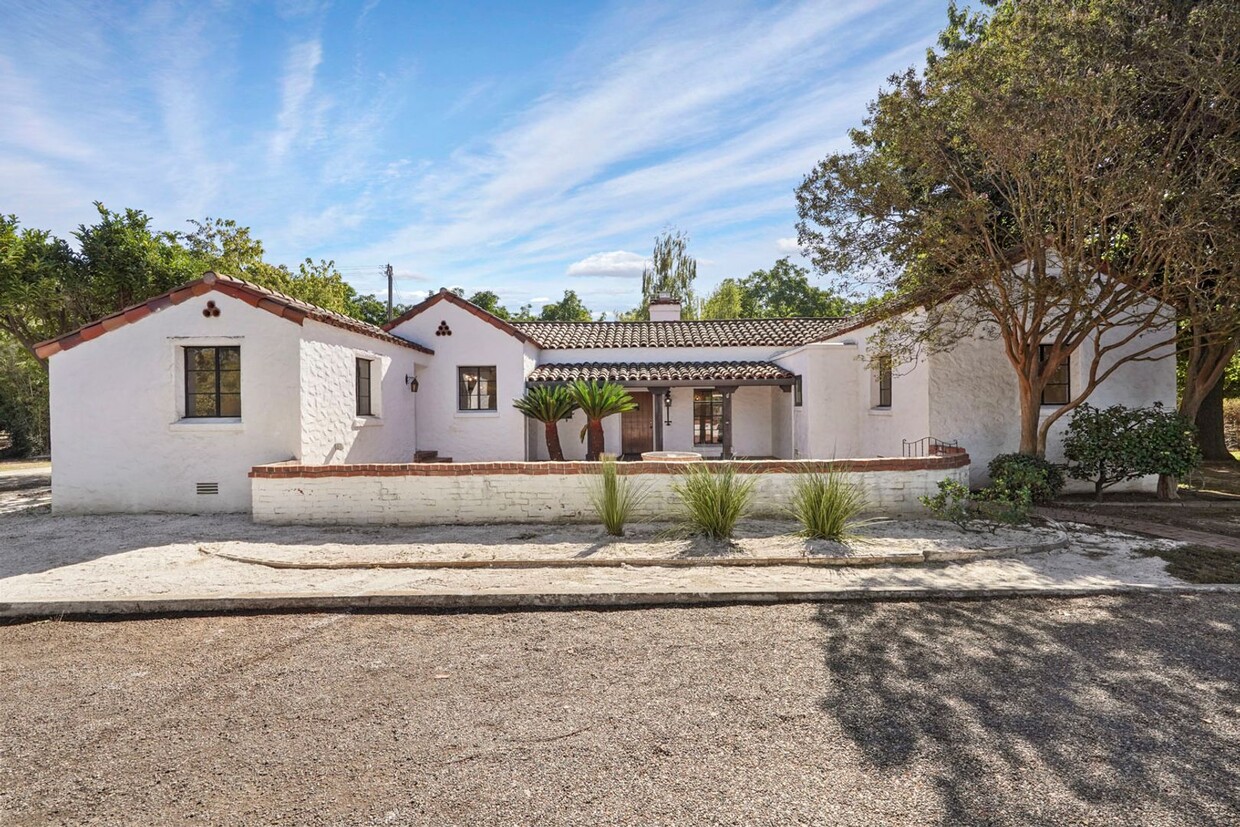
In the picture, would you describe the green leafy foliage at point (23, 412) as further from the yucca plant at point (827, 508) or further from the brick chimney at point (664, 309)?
Answer: the yucca plant at point (827, 508)

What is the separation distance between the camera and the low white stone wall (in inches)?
339

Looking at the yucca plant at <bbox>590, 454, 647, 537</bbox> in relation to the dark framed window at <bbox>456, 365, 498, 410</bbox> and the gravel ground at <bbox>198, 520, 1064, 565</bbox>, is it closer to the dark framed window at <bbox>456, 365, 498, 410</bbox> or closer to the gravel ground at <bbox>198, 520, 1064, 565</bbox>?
the gravel ground at <bbox>198, 520, 1064, 565</bbox>

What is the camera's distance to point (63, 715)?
357 centimetres

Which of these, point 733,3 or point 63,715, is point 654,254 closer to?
point 733,3

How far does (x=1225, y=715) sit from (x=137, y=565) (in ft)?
30.6

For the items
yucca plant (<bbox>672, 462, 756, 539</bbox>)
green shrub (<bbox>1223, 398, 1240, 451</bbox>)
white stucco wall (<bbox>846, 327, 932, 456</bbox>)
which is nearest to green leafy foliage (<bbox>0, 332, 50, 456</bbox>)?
yucca plant (<bbox>672, 462, 756, 539</bbox>)

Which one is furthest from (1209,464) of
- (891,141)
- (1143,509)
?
(891,141)

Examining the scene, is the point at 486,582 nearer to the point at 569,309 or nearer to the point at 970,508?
the point at 970,508

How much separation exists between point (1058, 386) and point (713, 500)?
28.8ft

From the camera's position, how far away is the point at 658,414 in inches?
691

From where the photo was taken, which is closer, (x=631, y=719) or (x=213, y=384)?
(x=631, y=719)

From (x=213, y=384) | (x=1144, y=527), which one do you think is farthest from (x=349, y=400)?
(x=1144, y=527)

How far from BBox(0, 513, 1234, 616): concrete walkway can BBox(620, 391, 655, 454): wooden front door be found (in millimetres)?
12529

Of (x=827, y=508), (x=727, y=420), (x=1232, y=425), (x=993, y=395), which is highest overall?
(x=993, y=395)
